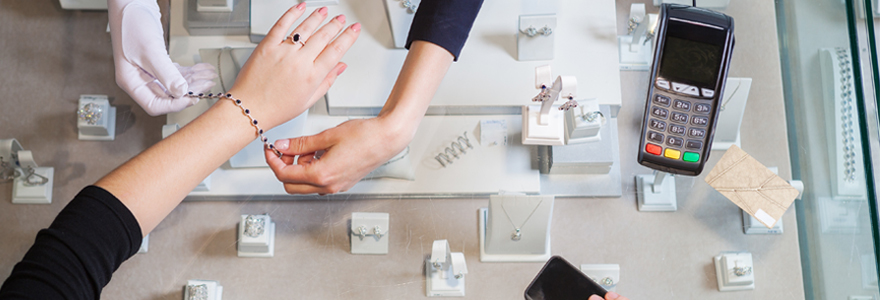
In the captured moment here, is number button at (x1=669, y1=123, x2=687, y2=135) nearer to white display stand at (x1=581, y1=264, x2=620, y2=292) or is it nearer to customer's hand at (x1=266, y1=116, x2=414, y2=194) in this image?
white display stand at (x1=581, y1=264, x2=620, y2=292)

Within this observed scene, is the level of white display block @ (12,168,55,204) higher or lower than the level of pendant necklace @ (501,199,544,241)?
higher

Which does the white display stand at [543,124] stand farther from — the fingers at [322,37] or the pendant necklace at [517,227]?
the fingers at [322,37]

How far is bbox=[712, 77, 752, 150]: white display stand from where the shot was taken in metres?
0.80

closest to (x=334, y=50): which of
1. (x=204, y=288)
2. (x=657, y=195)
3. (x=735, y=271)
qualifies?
(x=204, y=288)

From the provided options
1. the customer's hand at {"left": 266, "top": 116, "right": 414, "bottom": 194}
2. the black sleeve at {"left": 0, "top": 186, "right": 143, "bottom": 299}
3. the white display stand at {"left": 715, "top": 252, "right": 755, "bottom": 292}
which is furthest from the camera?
the white display stand at {"left": 715, "top": 252, "right": 755, "bottom": 292}

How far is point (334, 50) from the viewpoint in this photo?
0.69 meters

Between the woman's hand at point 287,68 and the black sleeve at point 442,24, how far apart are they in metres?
0.08

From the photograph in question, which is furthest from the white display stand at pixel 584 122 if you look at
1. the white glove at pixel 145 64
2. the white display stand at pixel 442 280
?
the white glove at pixel 145 64

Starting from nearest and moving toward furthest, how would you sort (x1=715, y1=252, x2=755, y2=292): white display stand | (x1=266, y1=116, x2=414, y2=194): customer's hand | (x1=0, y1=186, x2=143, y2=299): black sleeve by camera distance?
(x1=0, y1=186, x2=143, y2=299): black sleeve, (x1=266, y1=116, x2=414, y2=194): customer's hand, (x1=715, y1=252, x2=755, y2=292): white display stand

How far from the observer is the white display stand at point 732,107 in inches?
31.6

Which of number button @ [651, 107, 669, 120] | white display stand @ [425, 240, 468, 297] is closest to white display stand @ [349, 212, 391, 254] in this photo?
white display stand @ [425, 240, 468, 297]

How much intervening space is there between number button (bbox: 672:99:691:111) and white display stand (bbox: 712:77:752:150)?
0.11 metres

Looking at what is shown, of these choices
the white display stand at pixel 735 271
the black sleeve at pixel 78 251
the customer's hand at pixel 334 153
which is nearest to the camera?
the black sleeve at pixel 78 251

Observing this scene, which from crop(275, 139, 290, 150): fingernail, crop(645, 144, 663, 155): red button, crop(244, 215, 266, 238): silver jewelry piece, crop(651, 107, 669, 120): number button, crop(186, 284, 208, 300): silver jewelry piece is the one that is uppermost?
crop(651, 107, 669, 120): number button
